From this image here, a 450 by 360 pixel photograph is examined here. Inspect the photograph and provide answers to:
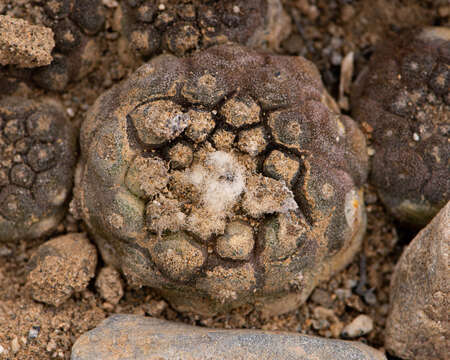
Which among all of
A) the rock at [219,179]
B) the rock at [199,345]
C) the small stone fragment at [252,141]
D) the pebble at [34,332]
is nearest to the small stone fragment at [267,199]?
the rock at [219,179]

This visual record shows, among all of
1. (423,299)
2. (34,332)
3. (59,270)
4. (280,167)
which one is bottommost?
(34,332)

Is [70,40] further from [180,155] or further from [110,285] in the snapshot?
[110,285]

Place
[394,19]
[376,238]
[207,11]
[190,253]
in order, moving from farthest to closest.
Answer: [394,19] → [376,238] → [207,11] → [190,253]

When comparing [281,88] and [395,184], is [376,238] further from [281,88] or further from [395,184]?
[281,88]

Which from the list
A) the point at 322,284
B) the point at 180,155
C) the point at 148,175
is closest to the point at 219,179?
the point at 180,155

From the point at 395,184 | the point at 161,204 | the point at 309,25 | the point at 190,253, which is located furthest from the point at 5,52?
the point at 395,184

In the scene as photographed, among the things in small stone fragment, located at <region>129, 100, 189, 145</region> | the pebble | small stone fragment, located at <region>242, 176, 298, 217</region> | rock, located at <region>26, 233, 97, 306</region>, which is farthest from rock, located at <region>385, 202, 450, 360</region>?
the pebble
